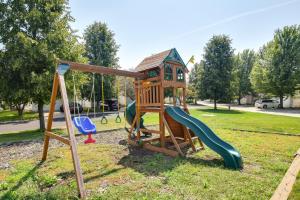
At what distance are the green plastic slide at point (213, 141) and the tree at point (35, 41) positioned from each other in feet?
23.0

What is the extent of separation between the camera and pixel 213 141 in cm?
575

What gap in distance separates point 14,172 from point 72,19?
9.55 meters

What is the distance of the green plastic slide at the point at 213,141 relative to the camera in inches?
202

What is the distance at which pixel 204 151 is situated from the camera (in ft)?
22.1

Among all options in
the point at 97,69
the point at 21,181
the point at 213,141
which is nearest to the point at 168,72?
the point at 97,69

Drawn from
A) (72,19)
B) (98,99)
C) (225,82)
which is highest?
(72,19)

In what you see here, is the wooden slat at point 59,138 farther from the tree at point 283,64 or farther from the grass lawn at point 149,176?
the tree at point 283,64

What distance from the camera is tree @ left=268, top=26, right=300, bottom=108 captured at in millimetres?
26203

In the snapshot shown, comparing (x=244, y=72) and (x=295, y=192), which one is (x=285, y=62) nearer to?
(x=244, y=72)

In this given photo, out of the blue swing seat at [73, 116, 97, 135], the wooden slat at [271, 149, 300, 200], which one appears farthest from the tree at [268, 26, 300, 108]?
the blue swing seat at [73, 116, 97, 135]

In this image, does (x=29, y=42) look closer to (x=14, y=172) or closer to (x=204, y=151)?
(x=14, y=172)

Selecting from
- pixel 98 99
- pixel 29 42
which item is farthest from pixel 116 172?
pixel 98 99

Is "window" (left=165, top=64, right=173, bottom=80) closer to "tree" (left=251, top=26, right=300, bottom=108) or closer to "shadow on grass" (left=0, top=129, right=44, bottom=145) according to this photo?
"shadow on grass" (left=0, top=129, right=44, bottom=145)

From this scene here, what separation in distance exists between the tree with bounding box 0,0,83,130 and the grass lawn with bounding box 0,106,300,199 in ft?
16.4
